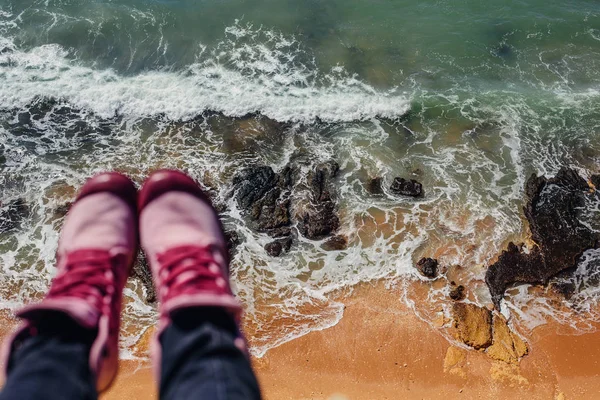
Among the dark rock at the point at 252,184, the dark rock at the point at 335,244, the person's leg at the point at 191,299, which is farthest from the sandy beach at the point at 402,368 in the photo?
the person's leg at the point at 191,299

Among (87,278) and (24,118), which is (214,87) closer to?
(24,118)

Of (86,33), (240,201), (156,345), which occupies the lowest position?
(156,345)

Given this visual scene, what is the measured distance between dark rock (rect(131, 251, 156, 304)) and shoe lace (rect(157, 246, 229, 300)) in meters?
4.85

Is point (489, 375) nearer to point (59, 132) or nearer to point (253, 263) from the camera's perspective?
point (253, 263)

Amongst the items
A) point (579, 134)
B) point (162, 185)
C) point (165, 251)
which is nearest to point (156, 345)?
point (165, 251)

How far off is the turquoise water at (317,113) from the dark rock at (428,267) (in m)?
0.22

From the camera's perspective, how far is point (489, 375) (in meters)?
6.93

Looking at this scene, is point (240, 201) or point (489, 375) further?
point (240, 201)

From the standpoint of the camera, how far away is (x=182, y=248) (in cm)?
327

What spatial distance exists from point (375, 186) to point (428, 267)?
2223 millimetres

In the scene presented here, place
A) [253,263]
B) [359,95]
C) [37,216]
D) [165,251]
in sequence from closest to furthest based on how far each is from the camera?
[165,251], [253,263], [37,216], [359,95]

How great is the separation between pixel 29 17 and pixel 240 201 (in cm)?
1064

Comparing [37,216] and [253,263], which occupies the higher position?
[37,216]

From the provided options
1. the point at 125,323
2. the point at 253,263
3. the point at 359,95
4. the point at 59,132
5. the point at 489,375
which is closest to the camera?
the point at 489,375
